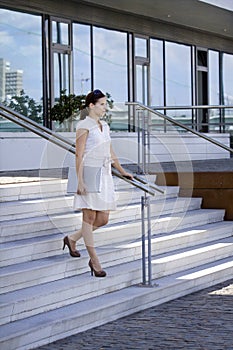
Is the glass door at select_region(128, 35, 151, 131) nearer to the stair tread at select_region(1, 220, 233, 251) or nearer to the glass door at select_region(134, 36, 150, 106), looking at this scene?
the glass door at select_region(134, 36, 150, 106)

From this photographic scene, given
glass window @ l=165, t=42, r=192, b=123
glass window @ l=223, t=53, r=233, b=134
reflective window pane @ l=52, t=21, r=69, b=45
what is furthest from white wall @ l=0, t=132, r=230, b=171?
glass window @ l=223, t=53, r=233, b=134

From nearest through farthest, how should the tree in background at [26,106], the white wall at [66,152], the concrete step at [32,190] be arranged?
1. the concrete step at [32,190]
2. the white wall at [66,152]
3. the tree in background at [26,106]

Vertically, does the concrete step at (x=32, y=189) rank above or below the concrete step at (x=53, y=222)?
above

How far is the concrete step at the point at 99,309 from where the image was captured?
258 inches

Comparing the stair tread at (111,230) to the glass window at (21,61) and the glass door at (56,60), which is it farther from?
the glass door at (56,60)

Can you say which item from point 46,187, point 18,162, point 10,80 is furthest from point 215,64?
point 46,187

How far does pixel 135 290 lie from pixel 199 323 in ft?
3.12

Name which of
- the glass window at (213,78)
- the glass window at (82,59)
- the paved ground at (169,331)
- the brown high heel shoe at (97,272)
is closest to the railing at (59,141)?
the paved ground at (169,331)

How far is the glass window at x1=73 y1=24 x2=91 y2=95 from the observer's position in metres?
19.6

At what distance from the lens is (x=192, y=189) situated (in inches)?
490

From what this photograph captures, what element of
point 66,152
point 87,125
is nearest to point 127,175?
point 87,125

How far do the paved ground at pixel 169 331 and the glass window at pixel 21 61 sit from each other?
33.5 ft

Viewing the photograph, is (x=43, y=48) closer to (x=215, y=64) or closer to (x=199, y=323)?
(x=215, y=64)

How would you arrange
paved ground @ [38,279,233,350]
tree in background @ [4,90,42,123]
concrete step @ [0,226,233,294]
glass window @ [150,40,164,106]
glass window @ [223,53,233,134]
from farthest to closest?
1. glass window @ [223,53,233,134]
2. glass window @ [150,40,164,106]
3. tree in background @ [4,90,42,123]
4. concrete step @ [0,226,233,294]
5. paved ground @ [38,279,233,350]
